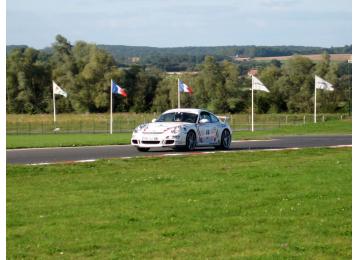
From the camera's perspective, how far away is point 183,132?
25.3 meters

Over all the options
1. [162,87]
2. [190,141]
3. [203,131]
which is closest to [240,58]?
[162,87]

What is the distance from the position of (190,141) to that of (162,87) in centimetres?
9182

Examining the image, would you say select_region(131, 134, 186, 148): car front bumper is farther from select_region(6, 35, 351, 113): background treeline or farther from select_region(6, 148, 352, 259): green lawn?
select_region(6, 35, 351, 113): background treeline

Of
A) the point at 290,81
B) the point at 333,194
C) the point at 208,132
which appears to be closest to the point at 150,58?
the point at 290,81

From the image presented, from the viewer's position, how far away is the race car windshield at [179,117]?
2622 cm

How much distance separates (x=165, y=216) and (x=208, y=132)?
52.0 feet

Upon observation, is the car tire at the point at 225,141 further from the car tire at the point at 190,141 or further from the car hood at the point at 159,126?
the car hood at the point at 159,126

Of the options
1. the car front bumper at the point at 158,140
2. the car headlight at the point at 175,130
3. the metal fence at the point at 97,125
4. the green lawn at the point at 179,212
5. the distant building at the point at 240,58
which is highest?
the distant building at the point at 240,58

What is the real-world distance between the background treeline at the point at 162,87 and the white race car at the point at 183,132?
7518 centimetres

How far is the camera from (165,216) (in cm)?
1066

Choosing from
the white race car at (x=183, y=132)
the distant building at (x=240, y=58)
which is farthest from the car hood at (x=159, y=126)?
the distant building at (x=240, y=58)

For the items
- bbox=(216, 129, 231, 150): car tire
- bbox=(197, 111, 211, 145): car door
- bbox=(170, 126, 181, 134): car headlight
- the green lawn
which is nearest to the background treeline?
bbox=(216, 129, 231, 150): car tire

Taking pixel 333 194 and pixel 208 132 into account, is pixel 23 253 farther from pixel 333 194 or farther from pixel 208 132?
pixel 208 132

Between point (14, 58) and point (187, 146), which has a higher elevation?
point (14, 58)
